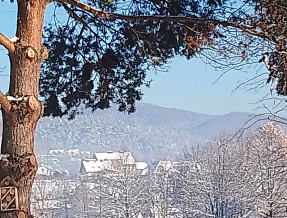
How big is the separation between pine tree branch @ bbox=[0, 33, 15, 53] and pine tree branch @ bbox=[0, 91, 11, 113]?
280 mm

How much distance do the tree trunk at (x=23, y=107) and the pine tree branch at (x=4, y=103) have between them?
0.04 ft

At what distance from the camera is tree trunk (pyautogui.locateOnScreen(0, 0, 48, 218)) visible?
2580 millimetres

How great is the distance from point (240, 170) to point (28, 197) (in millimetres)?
13533

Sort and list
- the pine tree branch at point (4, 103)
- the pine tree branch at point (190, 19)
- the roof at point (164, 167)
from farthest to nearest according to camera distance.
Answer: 1. the roof at point (164, 167)
2. the pine tree branch at point (190, 19)
3. the pine tree branch at point (4, 103)

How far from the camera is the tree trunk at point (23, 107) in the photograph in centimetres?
258

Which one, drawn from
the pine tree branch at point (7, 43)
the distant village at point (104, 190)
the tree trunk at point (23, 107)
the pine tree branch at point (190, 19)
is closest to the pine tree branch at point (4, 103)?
the tree trunk at point (23, 107)

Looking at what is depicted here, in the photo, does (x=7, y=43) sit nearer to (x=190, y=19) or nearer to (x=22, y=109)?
(x=22, y=109)

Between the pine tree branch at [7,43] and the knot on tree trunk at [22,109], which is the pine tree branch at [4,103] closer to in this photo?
the knot on tree trunk at [22,109]

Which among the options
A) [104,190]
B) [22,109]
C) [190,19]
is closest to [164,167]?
[104,190]

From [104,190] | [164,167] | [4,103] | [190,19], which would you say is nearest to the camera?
[4,103]

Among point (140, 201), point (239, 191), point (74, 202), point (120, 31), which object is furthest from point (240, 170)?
point (120, 31)

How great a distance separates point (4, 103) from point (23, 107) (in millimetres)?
104

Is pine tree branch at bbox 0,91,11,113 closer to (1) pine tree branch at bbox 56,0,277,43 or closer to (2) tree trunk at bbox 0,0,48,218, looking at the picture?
(2) tree trunk at bbox 0,0,48,218

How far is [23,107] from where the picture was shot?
8.59 ft
